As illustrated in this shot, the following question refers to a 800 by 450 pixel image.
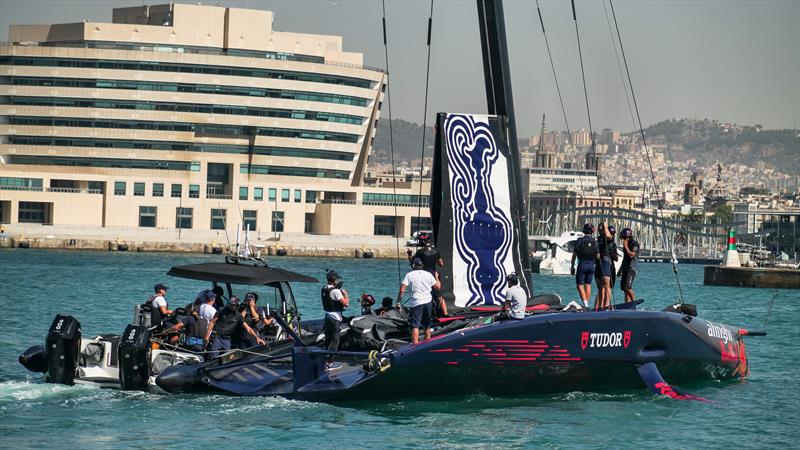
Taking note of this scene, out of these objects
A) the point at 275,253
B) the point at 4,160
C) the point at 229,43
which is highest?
the point at 229,43

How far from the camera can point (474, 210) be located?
18391mm

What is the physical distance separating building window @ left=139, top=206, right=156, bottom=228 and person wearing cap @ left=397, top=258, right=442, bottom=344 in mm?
104354

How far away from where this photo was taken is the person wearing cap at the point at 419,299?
1702 centimetres

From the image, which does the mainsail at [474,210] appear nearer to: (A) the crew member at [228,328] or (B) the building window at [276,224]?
(A) the crew member at [228,328]

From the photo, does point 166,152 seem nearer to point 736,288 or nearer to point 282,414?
point 736,288

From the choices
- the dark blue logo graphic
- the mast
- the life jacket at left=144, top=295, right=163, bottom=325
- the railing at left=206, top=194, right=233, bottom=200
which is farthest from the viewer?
the railing at left=206, top=194, right=233, bottom=200

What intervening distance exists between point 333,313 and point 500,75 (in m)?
4.21

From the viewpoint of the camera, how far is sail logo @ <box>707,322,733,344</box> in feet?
61.3

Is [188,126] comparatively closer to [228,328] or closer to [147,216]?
[147,216]

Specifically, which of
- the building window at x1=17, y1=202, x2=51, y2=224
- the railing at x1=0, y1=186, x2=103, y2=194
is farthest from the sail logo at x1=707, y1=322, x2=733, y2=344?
the railing at x1=0, y1=186, x2=103, y2=194

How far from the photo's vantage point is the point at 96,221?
385 feet

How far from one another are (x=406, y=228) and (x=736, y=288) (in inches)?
2364

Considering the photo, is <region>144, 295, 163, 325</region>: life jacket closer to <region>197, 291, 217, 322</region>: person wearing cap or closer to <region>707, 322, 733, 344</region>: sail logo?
<region>197, 291, 217, 322</region>: person wearing cap

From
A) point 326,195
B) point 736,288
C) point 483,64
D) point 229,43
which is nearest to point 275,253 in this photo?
point 326,195
